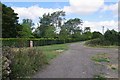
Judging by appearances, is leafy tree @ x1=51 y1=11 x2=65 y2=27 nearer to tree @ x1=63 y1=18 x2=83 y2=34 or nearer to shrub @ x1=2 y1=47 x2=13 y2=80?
tree @ x1=63 y1=18 x2=83 y2=34

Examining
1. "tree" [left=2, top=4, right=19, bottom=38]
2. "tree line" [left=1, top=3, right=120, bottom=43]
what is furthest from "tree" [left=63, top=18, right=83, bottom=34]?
"tree" [left=2, top=4, right=19, bottom=38]

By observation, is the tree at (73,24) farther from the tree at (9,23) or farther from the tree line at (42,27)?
the tree at (9,23)

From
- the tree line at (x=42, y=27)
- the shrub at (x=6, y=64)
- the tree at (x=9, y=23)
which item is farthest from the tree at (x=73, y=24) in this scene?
the shrub at (x=6, y=64)

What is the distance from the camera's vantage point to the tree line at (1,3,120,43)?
53066 mm

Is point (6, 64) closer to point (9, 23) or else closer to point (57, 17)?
point (9, 23)

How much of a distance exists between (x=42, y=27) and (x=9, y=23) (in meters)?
27.2

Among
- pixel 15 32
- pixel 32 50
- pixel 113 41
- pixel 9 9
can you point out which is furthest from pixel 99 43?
pixel 32 50

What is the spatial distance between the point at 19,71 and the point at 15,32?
45.4m

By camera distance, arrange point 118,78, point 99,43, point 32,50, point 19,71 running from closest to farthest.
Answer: point 19,71 < point 118,78 < point 32,50 < point 99,43

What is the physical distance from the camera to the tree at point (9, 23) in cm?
5125

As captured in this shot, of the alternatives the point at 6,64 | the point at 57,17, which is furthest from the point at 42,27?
the point at 6,64

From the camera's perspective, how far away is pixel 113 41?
164 ft

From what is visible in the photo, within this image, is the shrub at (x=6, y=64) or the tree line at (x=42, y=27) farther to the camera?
the tree line at (x=42, y=27)

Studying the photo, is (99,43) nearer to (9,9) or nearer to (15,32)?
(15,32)
